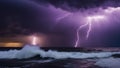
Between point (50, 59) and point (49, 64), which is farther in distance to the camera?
point (50, 59)

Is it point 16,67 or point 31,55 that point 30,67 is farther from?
point 31,55

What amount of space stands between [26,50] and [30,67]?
82.0ft

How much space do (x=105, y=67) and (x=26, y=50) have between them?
28.9 m

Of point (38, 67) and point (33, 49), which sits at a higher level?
point (33, 49)

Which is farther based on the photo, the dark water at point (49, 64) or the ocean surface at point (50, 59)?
the ocean surface at point (50, 59)

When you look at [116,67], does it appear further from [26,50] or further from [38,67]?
[26,50]

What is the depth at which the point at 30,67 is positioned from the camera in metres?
31.3

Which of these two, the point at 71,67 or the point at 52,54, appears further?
the point at 52,54

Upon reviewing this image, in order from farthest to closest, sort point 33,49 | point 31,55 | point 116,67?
point 33,49
point 31,55
point 116,67

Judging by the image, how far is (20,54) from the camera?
54.8m

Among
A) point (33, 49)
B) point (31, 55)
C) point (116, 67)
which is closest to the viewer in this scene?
point (116, 67)

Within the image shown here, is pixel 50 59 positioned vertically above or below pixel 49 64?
above

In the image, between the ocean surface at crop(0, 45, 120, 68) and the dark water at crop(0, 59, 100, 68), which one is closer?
the dark water at crop(0, 59, 100, 68)

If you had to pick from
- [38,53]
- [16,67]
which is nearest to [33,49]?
[38,53]
